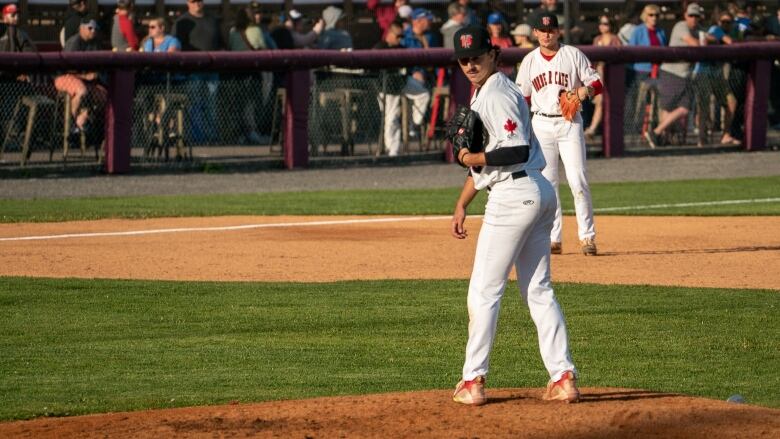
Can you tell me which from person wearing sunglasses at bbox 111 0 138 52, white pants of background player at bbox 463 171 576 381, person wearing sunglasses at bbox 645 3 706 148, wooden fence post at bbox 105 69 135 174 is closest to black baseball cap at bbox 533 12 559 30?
white pants of background player at bbox 463 171 576 381

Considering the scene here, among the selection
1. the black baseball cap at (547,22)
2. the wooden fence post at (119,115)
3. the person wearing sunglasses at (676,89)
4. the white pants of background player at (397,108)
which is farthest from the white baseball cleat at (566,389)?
the person wearing sunglasses at (676,89)

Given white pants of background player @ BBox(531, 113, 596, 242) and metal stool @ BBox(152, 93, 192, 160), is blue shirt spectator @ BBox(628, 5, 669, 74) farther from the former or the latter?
white pants of background player @ BBox(531, 113, 596, 242)

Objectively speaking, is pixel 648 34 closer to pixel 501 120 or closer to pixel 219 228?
pixel 219 228

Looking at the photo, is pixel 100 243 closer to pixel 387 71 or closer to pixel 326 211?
pixel 326 211

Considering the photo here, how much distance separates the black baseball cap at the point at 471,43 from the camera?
6.97 m

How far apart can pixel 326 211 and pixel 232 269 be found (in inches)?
170

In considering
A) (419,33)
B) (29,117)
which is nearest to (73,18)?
(29,117)

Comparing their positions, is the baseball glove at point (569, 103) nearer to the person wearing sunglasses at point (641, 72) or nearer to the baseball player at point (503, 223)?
the baseball player at point (503, 223)

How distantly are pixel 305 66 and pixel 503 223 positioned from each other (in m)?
13.2

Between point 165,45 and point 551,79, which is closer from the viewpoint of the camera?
point 551,79

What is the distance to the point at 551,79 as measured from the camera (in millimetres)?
12359

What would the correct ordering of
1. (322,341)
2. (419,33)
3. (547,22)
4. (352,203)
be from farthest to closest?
(419,33)
(352,203)
(547,22)
(322,341)

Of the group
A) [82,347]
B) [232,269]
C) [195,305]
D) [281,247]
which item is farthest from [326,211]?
[82,347]

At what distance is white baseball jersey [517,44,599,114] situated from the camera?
40.4 ft
